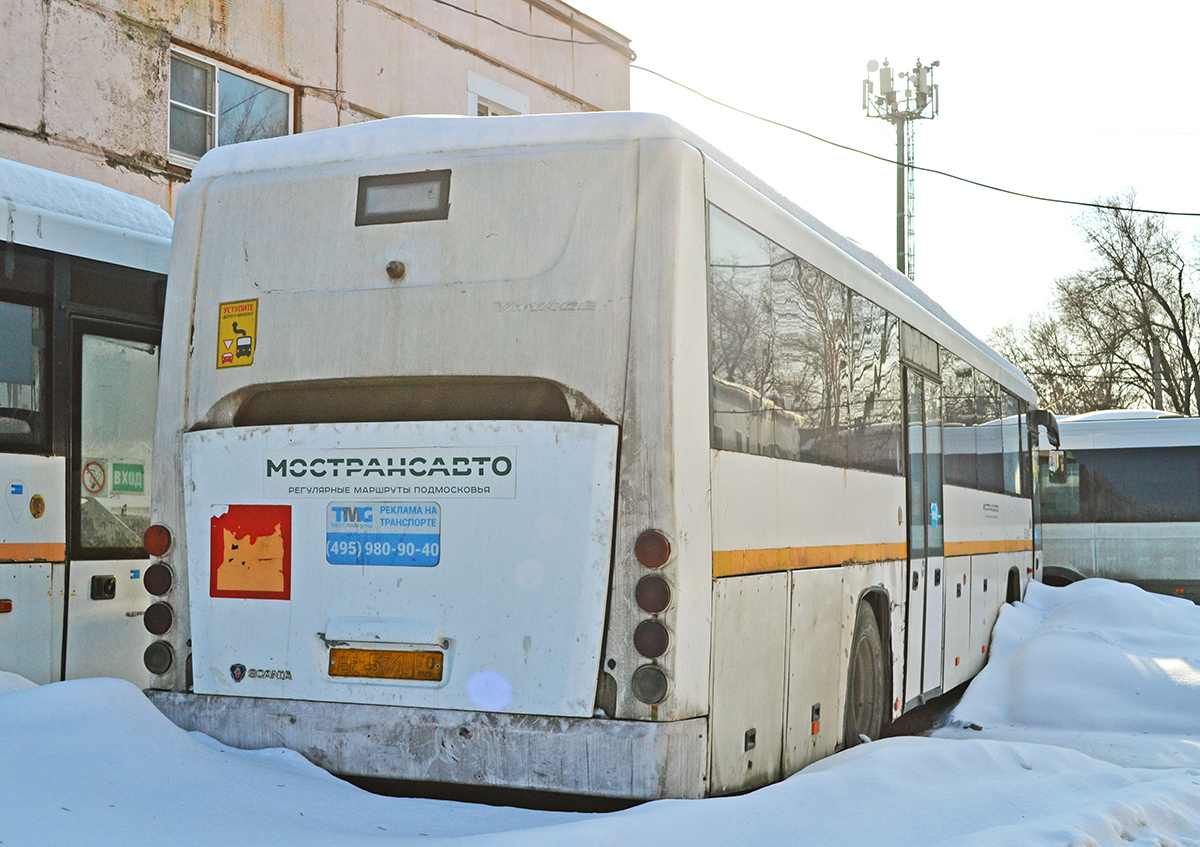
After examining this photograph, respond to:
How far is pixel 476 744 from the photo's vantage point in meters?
5.31

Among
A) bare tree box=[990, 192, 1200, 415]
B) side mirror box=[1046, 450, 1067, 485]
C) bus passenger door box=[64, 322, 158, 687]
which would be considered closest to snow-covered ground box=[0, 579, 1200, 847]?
bus passenger door box=[64, 322, 158, 687]

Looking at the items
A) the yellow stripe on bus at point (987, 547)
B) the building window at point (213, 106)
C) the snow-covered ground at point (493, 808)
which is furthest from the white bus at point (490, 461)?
the building window at point (213, 106)

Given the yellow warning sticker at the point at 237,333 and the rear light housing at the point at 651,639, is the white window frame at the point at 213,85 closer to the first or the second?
the yellow warning sticker at the point at 237,333

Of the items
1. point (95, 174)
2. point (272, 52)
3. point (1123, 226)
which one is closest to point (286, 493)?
point (95, 174)

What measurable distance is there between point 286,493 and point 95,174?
8932 millimetres

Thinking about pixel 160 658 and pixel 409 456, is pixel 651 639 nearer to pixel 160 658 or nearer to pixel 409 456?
pixel 409 456

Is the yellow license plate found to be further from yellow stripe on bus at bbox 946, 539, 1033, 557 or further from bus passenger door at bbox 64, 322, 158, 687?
yellow stripe on bus at bbox 946, 539, 1033, 557

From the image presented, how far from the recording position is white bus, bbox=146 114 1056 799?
524 cm

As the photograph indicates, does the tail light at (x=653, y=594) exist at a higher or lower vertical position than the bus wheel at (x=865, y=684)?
higher

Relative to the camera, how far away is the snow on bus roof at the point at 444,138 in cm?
546

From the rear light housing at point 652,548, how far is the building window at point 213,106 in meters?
10.9

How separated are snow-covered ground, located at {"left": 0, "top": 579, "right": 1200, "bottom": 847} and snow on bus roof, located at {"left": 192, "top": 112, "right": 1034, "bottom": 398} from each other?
2.41 m

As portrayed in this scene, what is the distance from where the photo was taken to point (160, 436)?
6172 mm

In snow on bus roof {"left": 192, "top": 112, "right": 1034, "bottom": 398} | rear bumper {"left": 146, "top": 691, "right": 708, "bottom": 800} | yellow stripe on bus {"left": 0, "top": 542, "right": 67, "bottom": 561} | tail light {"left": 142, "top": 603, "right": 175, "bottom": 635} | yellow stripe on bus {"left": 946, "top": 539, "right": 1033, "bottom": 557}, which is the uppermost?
snow on bus roof {"left": 192, "top": 112, "right": 1034, "bottom": 398}
